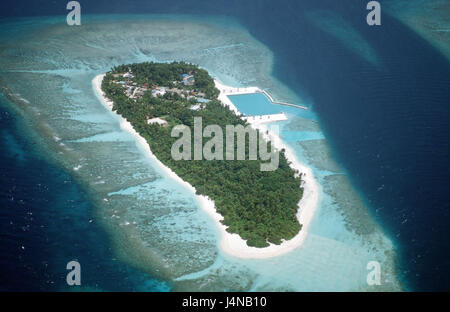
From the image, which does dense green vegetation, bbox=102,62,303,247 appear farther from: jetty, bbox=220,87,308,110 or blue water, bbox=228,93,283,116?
blue water, bbox=228,93,283,116

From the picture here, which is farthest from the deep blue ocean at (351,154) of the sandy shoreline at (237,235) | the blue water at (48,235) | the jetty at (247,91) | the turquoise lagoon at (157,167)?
the sandy shoreline at (237,235)

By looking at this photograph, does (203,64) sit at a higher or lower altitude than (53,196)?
higher

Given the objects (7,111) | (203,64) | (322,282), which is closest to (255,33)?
(203,64)

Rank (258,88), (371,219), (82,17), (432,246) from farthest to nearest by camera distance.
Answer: (82,17), (258,88), (371,219), (432,246)

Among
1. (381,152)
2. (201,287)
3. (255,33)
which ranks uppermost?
(255,33)

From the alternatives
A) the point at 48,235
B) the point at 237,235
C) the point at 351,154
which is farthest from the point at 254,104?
the point at 48,235

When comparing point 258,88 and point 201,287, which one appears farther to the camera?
point 258,88

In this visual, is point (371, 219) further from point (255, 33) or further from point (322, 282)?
point (255, 33)
